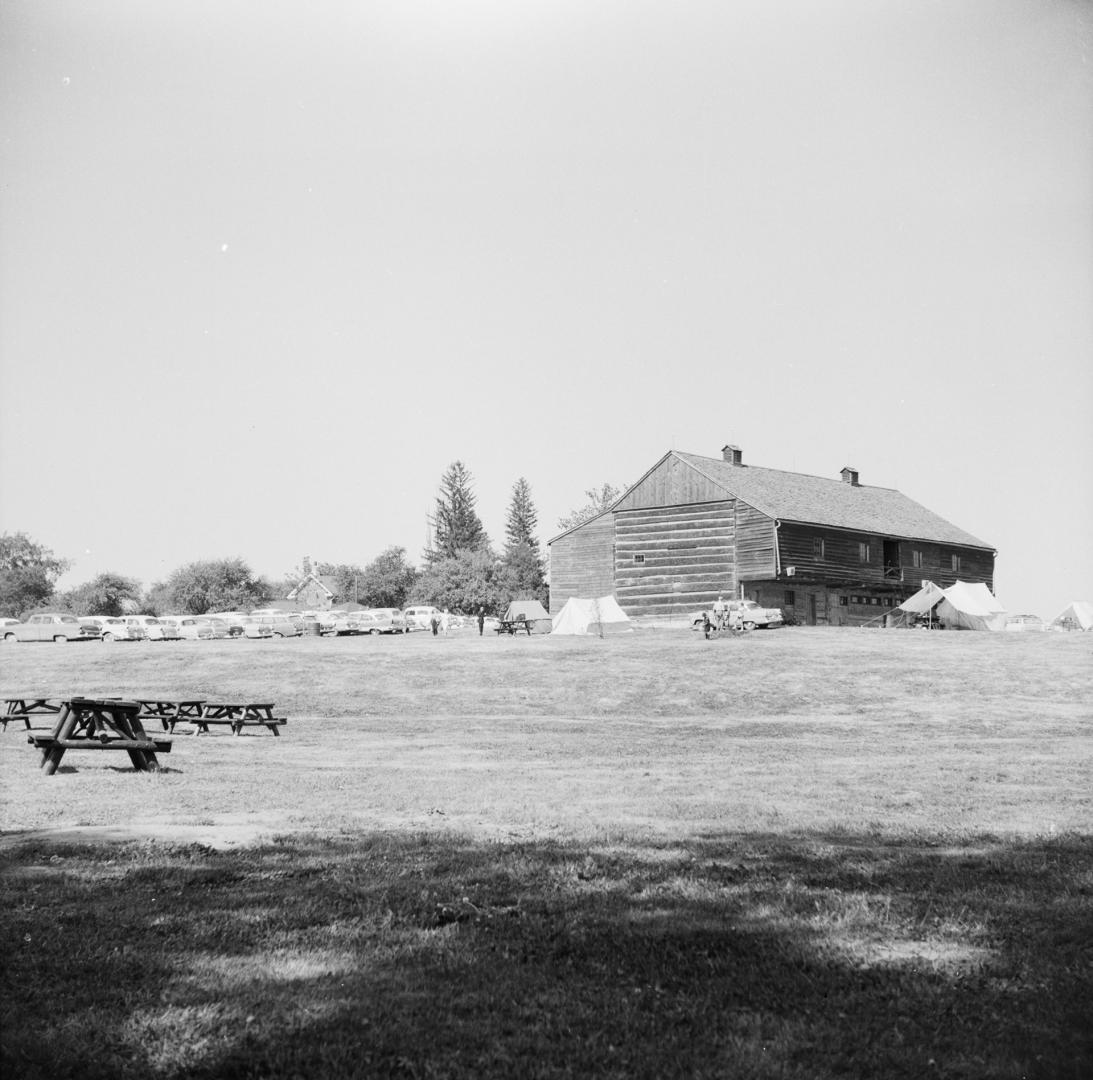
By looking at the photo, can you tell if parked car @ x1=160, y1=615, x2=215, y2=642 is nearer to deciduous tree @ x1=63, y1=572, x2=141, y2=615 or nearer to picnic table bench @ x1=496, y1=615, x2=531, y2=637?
picnic table bench @ x1=496, y1=615, x2=531, y2=637

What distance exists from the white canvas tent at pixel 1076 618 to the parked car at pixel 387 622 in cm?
3894

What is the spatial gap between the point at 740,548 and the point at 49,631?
137 feet

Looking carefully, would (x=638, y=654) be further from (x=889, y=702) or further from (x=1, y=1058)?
(x=1, y=1058)

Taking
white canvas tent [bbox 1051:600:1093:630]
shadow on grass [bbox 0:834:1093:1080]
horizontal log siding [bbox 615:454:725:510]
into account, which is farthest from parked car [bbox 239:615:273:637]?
shadow on grass [bbox 0:834:1093:1080]

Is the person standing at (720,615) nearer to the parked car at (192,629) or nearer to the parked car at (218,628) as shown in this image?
the parked car at (218,628)

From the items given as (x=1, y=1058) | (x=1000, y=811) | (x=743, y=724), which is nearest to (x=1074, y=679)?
(x=743, y=724)

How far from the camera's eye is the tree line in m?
115

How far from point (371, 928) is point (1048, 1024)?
360 cm

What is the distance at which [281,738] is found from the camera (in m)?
21.9

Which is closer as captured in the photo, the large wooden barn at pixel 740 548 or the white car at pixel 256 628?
the large wooden barn at pixel 740 548

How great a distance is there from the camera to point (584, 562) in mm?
60531

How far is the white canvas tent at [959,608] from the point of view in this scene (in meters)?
54.4

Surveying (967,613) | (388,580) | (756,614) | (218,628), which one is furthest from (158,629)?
(388,580)

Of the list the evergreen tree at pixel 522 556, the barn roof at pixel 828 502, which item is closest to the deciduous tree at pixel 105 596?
the evergreen tree at pixel 522 556
